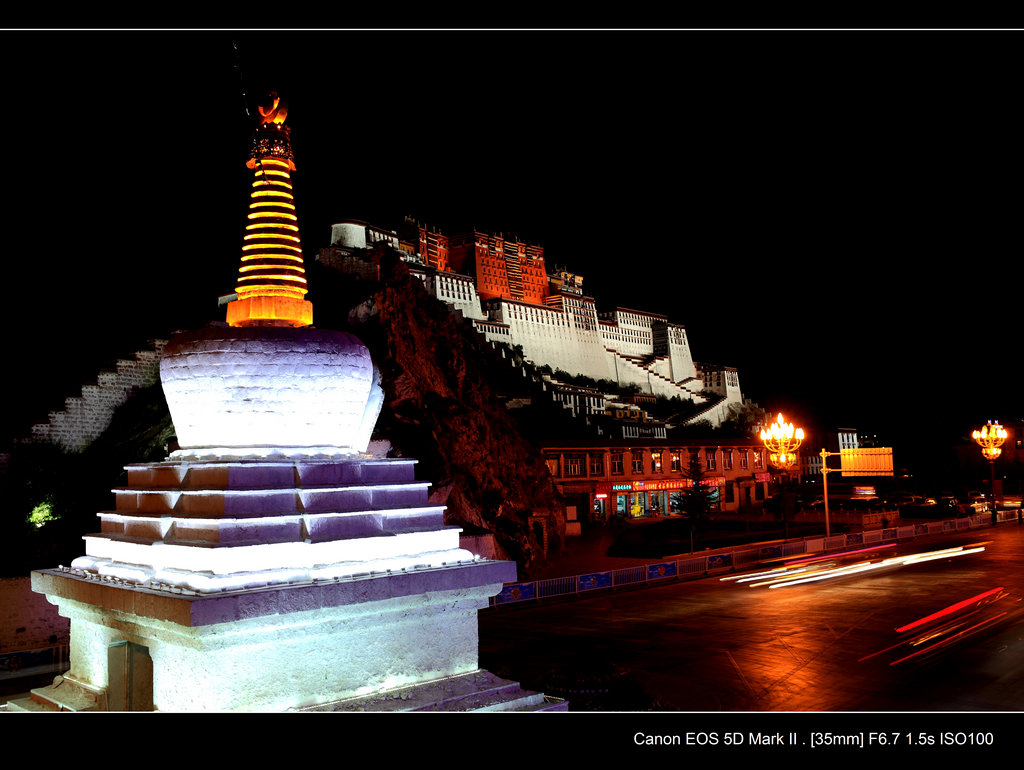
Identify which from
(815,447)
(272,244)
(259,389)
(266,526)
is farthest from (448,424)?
(815,447)

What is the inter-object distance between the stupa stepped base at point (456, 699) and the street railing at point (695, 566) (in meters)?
13.0

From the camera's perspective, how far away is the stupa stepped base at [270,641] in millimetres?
8359

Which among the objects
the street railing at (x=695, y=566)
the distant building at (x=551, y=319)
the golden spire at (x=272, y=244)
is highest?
the distant building at (x=551, y=319)

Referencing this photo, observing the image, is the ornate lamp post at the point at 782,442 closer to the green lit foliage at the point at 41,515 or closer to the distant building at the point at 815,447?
the green lit foliage at the point at 41,515

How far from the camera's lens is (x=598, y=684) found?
12.3 m

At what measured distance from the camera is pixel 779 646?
1769 centimetres

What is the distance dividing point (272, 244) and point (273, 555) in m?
3.88

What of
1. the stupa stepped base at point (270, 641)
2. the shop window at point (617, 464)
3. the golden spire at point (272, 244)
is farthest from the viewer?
the shop window at point (617, 464)

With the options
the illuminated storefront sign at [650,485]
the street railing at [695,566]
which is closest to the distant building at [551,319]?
the illuminated storefront sign at [650,485]

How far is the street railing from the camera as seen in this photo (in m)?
24.2

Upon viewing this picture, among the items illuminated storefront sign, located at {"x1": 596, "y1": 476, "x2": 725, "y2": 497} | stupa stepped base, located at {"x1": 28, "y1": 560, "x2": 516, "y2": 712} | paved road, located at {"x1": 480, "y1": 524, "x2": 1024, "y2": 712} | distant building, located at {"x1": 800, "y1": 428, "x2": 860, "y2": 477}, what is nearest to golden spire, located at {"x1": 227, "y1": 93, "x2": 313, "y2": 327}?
stupa stepped base, located at {"x1": 28, "y1": 560, "x2": 516, "y2": 712}

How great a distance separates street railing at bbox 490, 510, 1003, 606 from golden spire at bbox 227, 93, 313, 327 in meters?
14.5

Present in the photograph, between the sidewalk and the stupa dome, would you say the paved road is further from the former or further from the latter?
the stupa dome

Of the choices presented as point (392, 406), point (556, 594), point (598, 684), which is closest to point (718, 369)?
point (392, 406)
